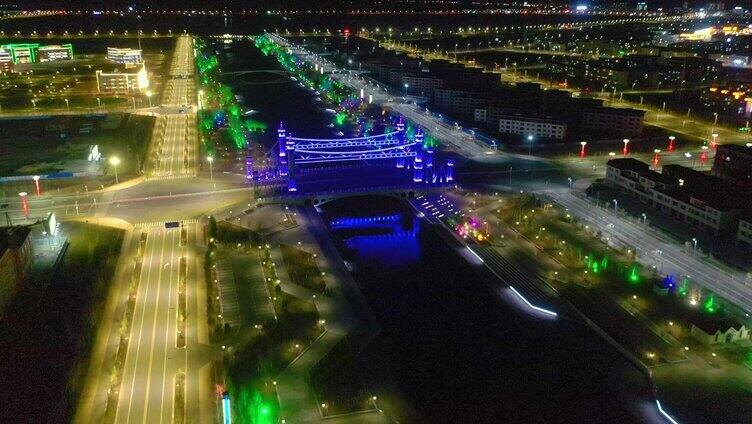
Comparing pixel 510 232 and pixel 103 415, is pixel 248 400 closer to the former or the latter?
pixel 103 415

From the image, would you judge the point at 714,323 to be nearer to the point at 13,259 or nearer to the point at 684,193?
the point at 684,193

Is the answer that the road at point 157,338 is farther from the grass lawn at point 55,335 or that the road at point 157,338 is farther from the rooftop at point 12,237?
the rooftop at point 12,237

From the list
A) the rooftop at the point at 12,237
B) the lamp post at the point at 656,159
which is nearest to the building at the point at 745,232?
the lamp post at the point at 656,159

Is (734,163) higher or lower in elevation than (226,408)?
higher

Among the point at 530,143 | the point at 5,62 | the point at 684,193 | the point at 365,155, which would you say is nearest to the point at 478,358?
the point at 684,193

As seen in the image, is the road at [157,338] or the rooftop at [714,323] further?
the rooftop at [714,323]

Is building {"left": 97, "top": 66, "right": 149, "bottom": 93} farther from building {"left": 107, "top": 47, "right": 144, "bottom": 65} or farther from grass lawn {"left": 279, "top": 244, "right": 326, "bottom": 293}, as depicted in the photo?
grass lawn {"left": 279, "top": 244, "right": 326, "bottom": 293}

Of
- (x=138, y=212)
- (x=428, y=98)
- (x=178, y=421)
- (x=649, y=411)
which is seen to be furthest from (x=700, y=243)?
(x=428, y=98)
